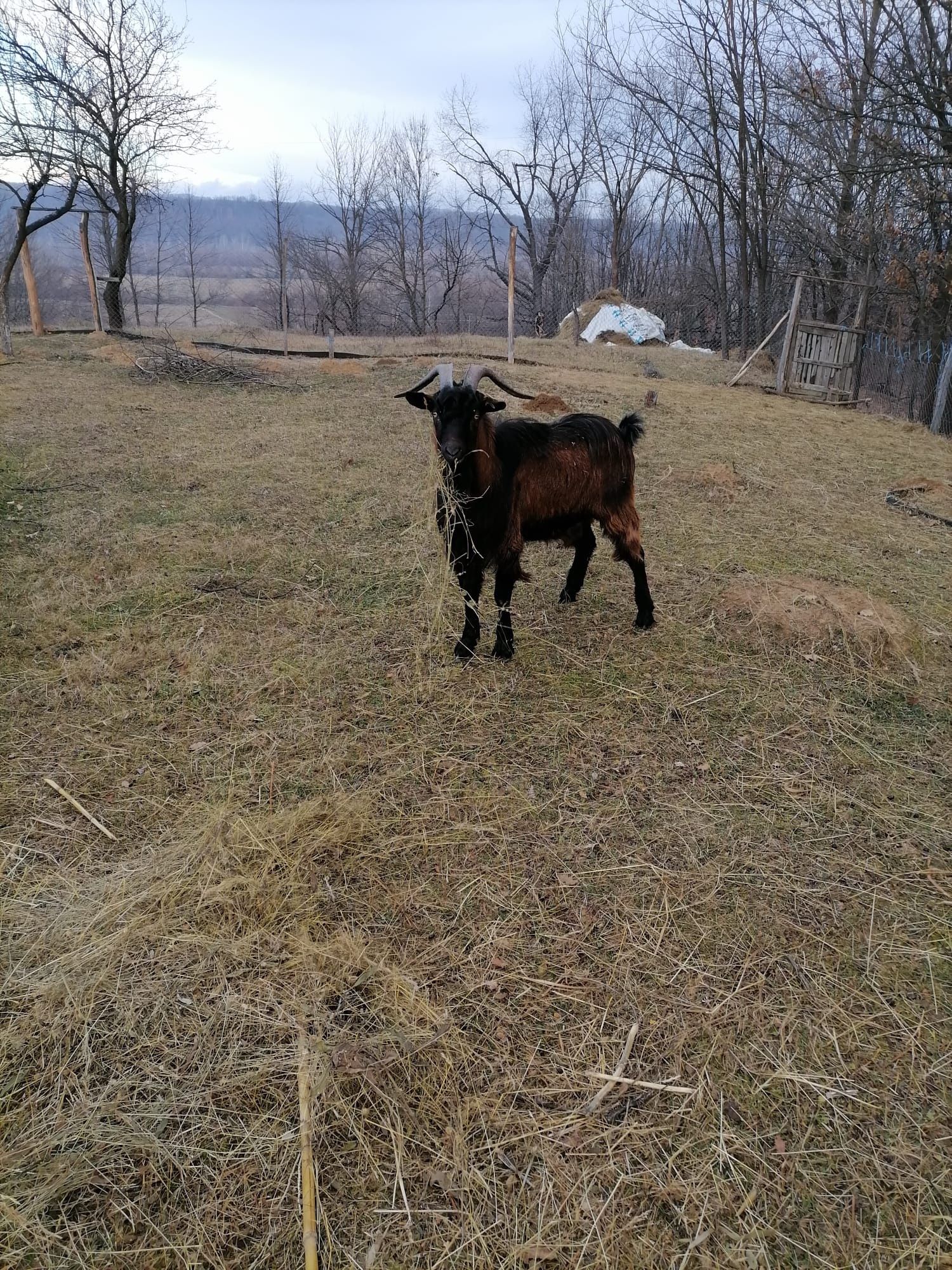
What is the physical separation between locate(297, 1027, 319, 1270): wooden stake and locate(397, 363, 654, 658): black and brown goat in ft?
8.01

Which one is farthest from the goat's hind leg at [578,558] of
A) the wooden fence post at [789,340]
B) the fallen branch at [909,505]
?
the wooden fence post at [789,340]

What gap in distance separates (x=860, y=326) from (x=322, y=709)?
48.5ft

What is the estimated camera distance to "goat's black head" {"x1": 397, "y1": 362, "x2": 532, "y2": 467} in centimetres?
347

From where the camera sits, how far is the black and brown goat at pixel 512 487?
143 inches

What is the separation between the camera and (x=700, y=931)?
2.50 m

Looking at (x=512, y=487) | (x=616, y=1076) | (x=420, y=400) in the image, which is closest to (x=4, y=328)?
(x=420, y=400)

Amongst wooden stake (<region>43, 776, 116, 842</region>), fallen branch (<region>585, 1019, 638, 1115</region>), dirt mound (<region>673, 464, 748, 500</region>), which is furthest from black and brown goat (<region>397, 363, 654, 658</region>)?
dirt mound (<region>673, 464, 748, 500</region>)

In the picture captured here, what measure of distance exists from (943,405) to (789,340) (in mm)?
3130

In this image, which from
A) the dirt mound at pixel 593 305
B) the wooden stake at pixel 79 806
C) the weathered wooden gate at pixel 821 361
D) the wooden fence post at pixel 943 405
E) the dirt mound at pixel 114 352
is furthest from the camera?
the dirt mound at pixel 593 305

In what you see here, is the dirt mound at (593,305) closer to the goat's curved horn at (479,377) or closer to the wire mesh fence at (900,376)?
the wire mesh fence at (900,376)

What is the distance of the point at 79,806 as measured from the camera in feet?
9.86

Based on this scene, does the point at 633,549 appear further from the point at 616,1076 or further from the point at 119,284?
the point at 119,284

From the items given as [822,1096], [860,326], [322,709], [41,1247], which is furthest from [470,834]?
[860,326]

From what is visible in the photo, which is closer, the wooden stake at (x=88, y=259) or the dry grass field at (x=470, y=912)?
the dry grass field at (x=470, y=912)
